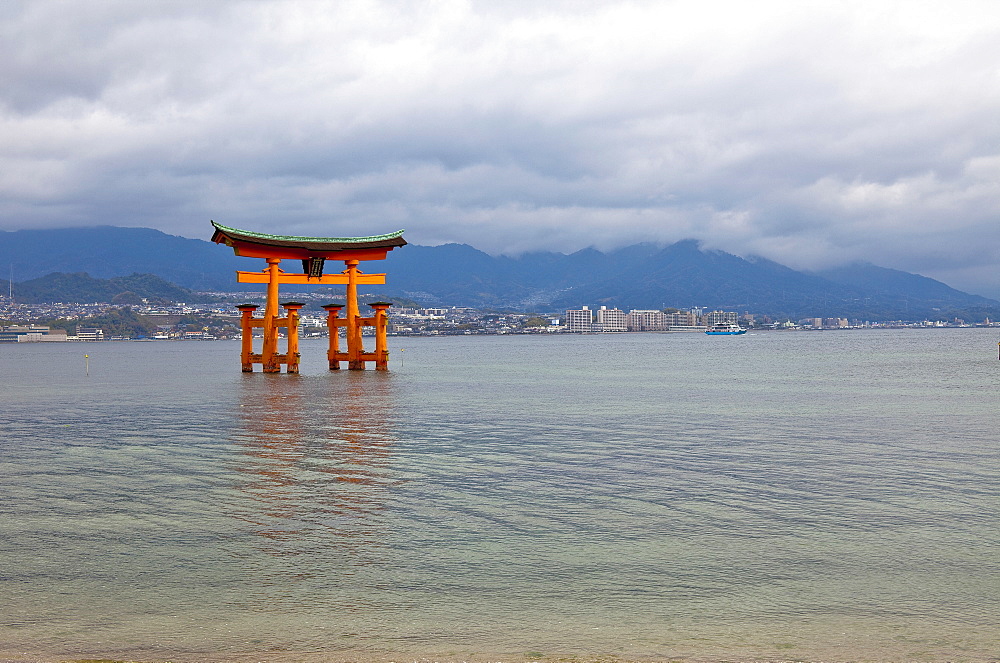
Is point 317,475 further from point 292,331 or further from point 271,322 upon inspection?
point 292,331

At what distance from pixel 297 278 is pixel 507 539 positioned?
144 feet

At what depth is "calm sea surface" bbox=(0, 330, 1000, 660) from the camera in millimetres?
7352

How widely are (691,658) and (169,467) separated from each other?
12.7m

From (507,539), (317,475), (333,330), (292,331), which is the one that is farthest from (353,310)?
(507,539)

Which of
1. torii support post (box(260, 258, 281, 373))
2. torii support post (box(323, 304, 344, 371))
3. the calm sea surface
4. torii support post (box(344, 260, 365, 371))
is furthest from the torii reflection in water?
torii support post (box(323, 304, 344, 371))

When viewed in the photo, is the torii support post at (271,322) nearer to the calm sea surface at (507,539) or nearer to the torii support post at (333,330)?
the torii support post at (333,330)

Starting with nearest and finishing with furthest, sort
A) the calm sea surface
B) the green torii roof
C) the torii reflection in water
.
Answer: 1. the calm sea surface
2. the torii reflection in water
3. the green torii roof

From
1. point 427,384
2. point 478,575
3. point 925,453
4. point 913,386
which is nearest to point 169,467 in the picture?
point 478,575

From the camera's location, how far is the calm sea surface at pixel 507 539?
7.35 metres

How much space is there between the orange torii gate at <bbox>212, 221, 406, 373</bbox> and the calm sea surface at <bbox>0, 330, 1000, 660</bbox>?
2514cm

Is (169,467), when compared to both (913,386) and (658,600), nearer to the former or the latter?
(658,600)

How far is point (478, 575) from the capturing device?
359 inches

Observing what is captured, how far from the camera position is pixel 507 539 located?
10688mm

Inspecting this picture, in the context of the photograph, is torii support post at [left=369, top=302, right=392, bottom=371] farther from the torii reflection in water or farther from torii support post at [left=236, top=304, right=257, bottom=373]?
the torii reflection in water
